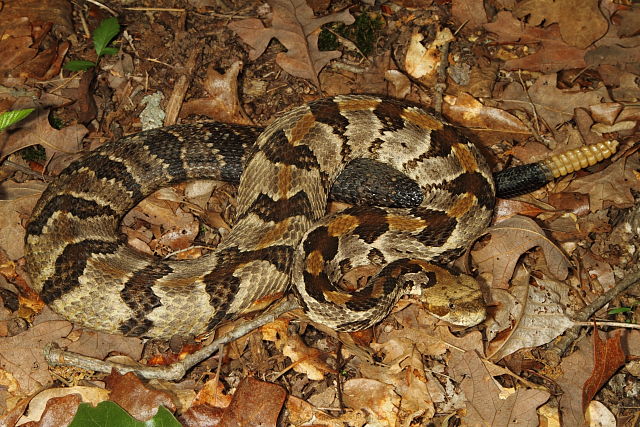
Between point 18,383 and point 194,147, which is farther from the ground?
point 194,147

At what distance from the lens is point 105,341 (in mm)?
4715

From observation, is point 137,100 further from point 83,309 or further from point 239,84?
point 83,309

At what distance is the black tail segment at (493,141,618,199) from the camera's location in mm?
5344

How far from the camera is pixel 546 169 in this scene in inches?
209

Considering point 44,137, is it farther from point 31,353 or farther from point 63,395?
point 63,395

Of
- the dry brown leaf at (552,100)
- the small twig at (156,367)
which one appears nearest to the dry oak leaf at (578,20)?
the dry brown leaf at (552,100)

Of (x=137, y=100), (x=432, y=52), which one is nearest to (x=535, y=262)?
(x=432, y=52)

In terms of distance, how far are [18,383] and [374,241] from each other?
113 inches

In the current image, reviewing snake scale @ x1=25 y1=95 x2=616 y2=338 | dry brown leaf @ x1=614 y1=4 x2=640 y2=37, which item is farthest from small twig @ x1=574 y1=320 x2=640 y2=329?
dry brown leaf @ x1=614 y1=4 x2=640 y2=37

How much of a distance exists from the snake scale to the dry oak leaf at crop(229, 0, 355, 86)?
712 millimetres

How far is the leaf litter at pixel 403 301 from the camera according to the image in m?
4.47

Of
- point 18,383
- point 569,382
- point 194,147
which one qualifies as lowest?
point 569,382

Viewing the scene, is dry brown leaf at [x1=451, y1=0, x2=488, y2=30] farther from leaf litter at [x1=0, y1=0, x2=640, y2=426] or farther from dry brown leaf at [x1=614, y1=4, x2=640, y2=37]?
dry brown leaf at [x1=614, y1=4, x2=640, y2=37]

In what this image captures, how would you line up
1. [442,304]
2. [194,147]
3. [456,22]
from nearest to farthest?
[442,304]
[194,147]
[456,22]
